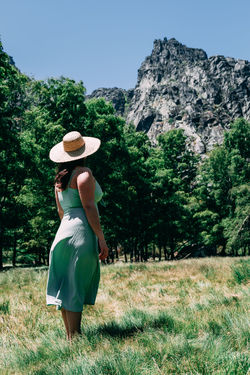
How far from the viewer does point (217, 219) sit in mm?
33000

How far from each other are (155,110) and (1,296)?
131426mm

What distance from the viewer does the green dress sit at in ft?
9.87

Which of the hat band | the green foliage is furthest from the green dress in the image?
the green foliage

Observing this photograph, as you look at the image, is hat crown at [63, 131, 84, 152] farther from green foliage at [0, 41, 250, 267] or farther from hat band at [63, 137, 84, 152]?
green foliage at [0, 41, 250, 267]

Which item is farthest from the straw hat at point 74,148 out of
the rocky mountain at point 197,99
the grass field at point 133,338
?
the rocky mountain at point 197,99

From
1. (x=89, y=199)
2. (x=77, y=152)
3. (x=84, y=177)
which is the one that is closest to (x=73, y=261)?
(x=89, y=199)

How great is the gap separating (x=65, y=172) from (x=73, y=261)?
99 cm

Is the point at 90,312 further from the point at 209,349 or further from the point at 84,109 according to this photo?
the point at 84,109

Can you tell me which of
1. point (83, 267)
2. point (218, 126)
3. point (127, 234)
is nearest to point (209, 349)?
point (83, 267)

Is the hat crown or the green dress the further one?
the hat crown

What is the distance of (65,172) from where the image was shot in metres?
3.23

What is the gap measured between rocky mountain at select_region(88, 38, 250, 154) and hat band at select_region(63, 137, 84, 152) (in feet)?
281

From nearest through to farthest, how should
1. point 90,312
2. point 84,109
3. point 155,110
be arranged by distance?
point 90,312
point 84,109
point 155,110

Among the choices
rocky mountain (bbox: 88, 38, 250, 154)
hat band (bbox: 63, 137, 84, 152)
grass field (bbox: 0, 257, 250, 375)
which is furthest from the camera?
rocky mountain (bbox: 88, 38, 250, 154)
